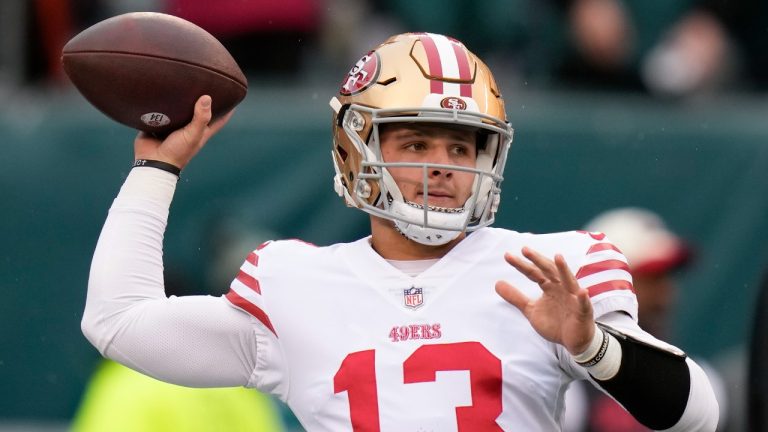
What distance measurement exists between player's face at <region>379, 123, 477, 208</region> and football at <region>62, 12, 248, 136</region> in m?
0.43

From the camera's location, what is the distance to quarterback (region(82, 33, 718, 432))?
3.23 metres

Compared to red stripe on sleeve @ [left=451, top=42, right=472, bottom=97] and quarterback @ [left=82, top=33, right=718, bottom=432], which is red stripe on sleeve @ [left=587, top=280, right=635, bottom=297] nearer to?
quarterback @ [left=82, top=33, right=718, bottom=432]

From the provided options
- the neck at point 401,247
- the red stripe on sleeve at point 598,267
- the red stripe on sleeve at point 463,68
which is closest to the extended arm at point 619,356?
the red stripe on sleeve at point 598,267

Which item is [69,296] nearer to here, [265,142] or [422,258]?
[265,142]

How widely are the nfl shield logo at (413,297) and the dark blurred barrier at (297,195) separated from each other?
3.32 meters

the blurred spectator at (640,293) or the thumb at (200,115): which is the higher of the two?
the thumb at (200,115)

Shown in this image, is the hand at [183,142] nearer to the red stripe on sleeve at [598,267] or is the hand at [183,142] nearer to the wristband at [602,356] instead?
the red stripe on sleeve at [598,267]

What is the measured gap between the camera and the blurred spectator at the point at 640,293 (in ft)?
17.0

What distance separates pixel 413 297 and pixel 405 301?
2 cm

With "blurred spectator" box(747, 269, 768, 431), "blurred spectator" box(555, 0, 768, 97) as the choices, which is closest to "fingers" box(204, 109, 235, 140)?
"blurred spectator" box(747, 269, 768, 431)

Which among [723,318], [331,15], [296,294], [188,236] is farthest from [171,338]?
[331,15]

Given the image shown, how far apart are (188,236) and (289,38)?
1184 mm

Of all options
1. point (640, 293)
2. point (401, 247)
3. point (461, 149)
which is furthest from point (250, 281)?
point (640, 293)

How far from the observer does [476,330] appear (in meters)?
3.29
